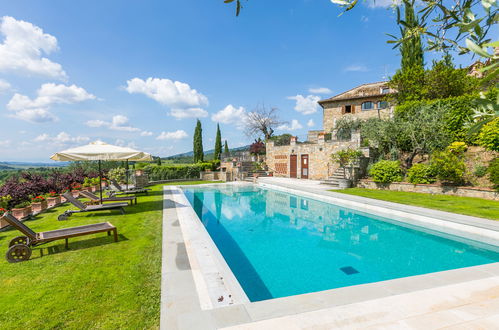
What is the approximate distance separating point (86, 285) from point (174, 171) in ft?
66.1

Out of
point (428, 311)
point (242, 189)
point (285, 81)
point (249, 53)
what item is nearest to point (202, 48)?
point (249, 53)

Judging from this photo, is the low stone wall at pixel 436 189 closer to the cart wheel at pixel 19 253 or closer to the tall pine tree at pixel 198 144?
the cart wheel at pixel 19 253

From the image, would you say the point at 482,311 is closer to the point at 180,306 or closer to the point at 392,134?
the point at 180,306

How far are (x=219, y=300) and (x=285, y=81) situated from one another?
1090 inches

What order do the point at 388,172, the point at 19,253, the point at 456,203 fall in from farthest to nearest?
the point at 388,172
the point at 456,203
the point at 19,253

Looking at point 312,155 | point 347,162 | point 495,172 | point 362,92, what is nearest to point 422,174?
point 495,172

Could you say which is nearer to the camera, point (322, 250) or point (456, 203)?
point (322, 250)

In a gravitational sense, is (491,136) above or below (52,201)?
above

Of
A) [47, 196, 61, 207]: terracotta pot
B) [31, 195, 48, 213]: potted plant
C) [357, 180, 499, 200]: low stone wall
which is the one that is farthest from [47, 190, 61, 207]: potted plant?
[357, 180, 499, 200]: low stone wall

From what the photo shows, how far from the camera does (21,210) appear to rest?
8.01 meters

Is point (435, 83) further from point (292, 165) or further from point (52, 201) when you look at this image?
point (52, 201)

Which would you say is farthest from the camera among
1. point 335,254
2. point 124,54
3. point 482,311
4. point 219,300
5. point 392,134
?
point 392,134

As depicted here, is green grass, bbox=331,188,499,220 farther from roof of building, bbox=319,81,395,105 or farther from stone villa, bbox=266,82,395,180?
roof of building, bbox=319,81,395,105

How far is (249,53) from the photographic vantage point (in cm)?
2064
